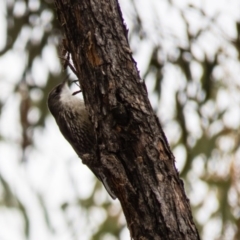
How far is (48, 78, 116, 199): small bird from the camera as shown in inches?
153

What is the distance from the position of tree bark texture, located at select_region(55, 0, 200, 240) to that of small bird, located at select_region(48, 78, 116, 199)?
107cm

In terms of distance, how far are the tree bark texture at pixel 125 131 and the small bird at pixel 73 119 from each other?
42.1 inches

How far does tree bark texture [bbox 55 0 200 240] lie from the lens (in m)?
2.60

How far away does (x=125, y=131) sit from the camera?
2.64 metres

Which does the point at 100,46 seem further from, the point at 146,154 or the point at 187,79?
the point at 187,79

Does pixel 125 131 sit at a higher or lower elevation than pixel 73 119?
lower

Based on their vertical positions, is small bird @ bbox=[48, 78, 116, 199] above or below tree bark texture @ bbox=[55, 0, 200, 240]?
above

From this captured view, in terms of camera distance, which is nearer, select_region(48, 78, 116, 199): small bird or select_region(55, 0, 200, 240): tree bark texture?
select_region(55, 0, 200, 240): tree bark texture

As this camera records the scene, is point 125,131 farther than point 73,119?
No

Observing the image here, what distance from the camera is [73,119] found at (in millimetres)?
4059

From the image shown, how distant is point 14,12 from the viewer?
5.39 metres

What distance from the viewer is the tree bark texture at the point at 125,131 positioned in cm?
260

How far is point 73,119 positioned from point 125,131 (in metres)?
1.44

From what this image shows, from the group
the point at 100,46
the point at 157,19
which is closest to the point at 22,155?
the point at 157,19
